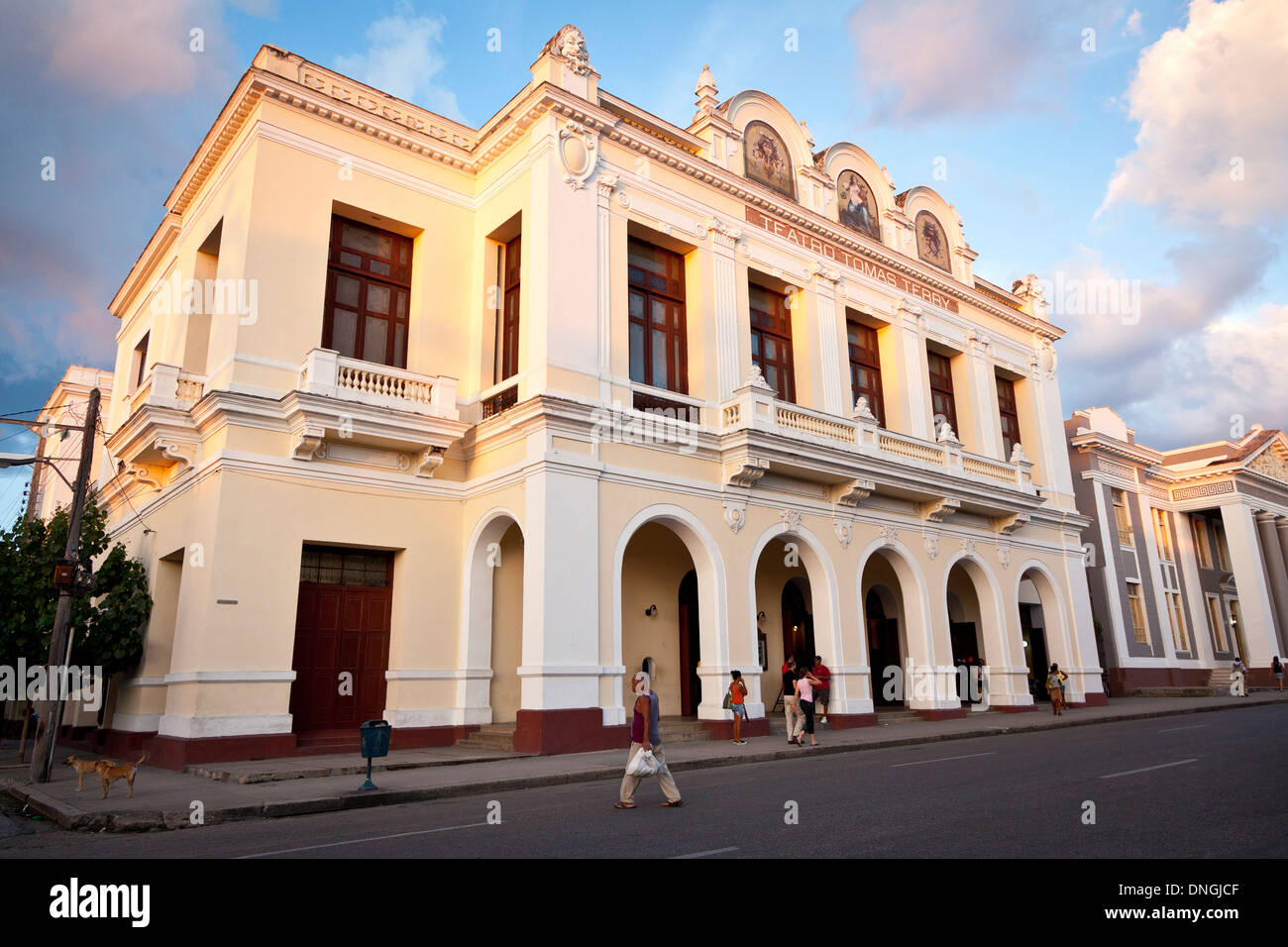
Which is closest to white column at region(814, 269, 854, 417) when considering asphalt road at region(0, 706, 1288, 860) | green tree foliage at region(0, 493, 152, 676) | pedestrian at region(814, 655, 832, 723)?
pedestrian at region(814, 655, 832, 723)

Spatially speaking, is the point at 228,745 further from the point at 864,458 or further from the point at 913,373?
→ the point at 913,373

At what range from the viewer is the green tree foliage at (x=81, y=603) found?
54.8ft

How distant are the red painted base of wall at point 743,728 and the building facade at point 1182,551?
23.4 m

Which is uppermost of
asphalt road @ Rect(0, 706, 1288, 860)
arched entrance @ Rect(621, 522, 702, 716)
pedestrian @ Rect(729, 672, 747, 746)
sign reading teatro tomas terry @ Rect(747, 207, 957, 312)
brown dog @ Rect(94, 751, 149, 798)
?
sign reading teatro tomas terry @ Rect(747, 207, 957, 312)

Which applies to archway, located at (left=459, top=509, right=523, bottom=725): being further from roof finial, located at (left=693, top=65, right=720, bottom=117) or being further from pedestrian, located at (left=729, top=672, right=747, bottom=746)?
roof finial, located at (left=693, top=65, right=720, bottom=117)

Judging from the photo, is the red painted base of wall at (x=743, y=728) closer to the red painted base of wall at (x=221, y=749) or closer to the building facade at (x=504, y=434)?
the building facade at (x=504, y=434)

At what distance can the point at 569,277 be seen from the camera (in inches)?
679

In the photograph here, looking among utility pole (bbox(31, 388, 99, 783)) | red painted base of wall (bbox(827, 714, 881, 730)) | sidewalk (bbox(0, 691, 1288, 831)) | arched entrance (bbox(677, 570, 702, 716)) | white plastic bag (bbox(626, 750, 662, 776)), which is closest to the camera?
white plastic bag (bbox(626, 750, 662, 776))

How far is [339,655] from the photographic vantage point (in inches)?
642

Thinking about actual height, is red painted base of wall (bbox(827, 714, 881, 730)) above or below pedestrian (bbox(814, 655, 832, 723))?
below

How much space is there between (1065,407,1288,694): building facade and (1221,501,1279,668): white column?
0.05 meters

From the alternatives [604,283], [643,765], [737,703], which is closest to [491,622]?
[737,703]

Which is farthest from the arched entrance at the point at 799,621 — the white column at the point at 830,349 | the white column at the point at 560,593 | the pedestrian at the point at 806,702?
the white column at the point at 560,593

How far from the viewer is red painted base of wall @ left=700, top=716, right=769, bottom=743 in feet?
56.9
